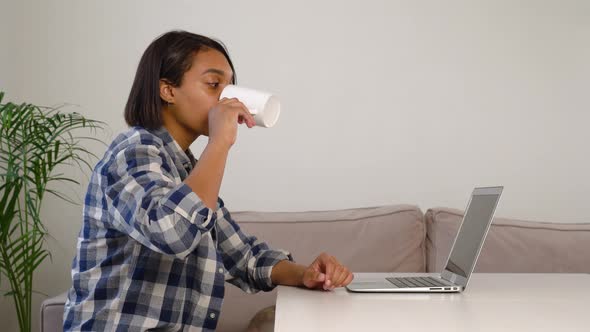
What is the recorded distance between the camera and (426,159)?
2.75 m

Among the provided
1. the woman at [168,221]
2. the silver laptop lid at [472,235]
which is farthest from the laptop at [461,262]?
the woman at [168,221]

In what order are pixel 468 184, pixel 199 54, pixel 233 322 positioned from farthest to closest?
pixel 468 184
pixel 233 322
pixel 199 54

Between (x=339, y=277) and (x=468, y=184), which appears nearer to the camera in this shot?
(x=339, y=277)

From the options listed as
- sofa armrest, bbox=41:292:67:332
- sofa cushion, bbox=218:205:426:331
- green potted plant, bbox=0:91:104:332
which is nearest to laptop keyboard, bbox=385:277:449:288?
sofa cushion, bbox=218:205:426:331

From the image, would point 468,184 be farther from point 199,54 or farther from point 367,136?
point 199,54

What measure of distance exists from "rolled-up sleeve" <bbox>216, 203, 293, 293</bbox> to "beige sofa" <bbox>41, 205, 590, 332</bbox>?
0.63 m

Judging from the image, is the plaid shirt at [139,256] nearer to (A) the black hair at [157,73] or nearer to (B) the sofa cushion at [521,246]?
(A) the black hair at [157,73]

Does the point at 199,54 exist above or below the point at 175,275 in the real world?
above

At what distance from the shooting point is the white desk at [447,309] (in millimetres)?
904

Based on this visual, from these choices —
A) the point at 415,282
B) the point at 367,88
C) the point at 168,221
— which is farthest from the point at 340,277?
the point at 367,88

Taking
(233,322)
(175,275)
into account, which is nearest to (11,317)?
(233,322)

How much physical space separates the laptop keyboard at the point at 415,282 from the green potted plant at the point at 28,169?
1.39m

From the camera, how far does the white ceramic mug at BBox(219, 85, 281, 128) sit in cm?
141

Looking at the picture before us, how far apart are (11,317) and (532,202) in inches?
81.0
